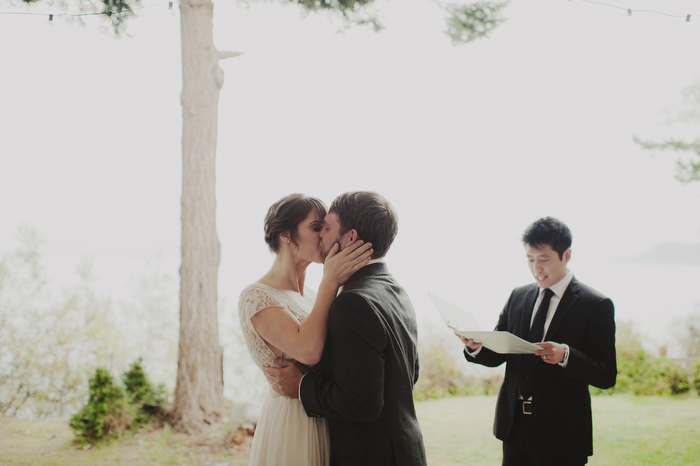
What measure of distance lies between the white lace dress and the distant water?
266 centimetres

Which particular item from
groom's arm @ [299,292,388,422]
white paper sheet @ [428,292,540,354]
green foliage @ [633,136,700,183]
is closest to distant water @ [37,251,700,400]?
green foliage @ [633,136,700,183]

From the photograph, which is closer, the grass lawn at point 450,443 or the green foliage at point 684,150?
the grass lawn at point 450,443

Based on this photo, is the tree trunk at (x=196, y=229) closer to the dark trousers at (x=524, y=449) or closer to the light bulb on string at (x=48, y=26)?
the light bulb on string at (x=48, y=26)

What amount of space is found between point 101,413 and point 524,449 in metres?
3.46

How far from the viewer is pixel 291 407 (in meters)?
1.70

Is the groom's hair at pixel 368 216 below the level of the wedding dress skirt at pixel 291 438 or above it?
above

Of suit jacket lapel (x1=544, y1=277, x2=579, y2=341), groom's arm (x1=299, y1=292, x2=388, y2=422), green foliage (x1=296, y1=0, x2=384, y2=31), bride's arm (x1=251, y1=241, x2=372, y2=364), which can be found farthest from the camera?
green foliage (x1=296, y1=0, x2=384, y2=31)

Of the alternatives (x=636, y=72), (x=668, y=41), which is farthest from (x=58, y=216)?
(x=668, y=41)

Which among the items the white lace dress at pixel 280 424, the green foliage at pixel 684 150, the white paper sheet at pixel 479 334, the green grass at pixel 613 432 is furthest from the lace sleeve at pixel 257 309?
A: the green foliage at pixel 684 150

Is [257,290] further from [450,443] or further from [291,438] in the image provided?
[450,443]

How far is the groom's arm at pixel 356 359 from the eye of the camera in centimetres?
132

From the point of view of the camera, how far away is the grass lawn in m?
3.66

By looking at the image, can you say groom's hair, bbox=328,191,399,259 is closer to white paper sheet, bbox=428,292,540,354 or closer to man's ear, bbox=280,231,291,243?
man's ear, bbox=280,231,291,243

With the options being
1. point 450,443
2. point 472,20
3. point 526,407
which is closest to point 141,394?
point 450,443
